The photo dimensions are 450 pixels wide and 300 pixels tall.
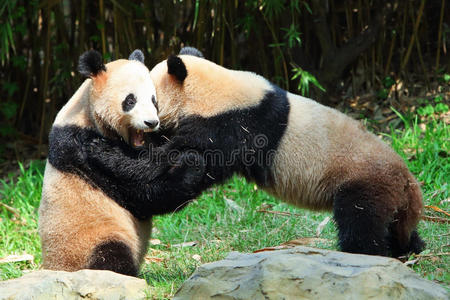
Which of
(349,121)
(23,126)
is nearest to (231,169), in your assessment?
(349,121)

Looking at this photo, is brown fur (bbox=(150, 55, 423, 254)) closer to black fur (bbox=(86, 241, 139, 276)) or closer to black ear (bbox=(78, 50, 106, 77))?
black ear (bbox=(78, 50, 106, 77))

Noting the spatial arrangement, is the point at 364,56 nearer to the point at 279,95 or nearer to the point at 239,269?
the point at 279,95

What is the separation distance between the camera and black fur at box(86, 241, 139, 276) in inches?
165

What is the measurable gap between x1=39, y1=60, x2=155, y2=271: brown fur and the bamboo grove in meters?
3.32

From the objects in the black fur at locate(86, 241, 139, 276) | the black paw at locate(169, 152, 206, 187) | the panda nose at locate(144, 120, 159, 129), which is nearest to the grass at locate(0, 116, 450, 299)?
the black fur at locate(86, 241, 139, 276)

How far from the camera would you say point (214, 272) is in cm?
341

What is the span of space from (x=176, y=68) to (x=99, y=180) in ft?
3.23

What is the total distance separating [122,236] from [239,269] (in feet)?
4.07

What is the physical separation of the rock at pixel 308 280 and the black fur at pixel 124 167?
1.06 m

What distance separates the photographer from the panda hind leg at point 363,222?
4.24m

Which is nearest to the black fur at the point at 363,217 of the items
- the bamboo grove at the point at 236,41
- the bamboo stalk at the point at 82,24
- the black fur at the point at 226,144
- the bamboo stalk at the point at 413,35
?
the black fur at the point at 226,144

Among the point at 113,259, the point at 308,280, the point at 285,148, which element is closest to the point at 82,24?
the point at 285,148

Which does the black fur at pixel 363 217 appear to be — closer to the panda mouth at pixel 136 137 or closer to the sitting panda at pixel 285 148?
the sitting panda at pixel 285 148

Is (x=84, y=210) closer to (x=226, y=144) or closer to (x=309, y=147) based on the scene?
(x=226, y=144)
